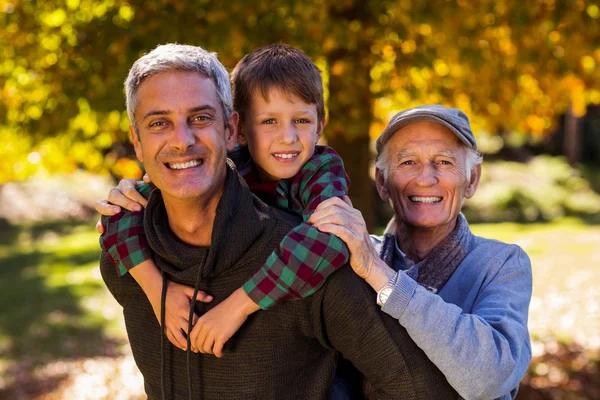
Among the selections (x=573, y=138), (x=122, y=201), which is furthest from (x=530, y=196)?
(x=122, y=201)

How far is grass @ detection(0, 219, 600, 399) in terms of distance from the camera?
7609mm

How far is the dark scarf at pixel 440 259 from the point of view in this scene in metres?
2.78

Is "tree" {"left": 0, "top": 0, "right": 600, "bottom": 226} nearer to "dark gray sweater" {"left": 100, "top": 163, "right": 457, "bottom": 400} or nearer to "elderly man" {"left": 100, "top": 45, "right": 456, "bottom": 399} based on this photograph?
"elderly man" {"left": 100, "top": 45, "right": 456, "bottom": 399}

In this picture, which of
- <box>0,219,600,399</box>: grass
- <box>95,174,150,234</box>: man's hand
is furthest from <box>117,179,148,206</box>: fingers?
<box>0,219,600,399</box>: grass

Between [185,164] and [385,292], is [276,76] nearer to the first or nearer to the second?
[185,164]

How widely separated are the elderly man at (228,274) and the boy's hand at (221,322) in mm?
68

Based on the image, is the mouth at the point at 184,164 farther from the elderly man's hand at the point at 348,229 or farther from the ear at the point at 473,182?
the ear at the point at 473,182

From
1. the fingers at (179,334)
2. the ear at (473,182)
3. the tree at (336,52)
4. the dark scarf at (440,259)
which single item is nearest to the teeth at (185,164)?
the fingers at (179,334)

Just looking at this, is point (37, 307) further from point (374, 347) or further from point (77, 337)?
point (374, 347)

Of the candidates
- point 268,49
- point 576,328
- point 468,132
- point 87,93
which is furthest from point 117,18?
point 576,328

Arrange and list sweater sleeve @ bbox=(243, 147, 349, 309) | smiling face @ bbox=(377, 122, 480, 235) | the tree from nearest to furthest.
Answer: sweater sleeve @ bbox=(243, 147, 349, 309) < smiling face @ bbox=(377, 122, 480, 235) < the tree

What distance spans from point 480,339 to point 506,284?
0.39 m

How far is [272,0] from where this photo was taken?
188 inches

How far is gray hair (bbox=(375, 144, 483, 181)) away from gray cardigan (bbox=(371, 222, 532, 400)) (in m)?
0.52
